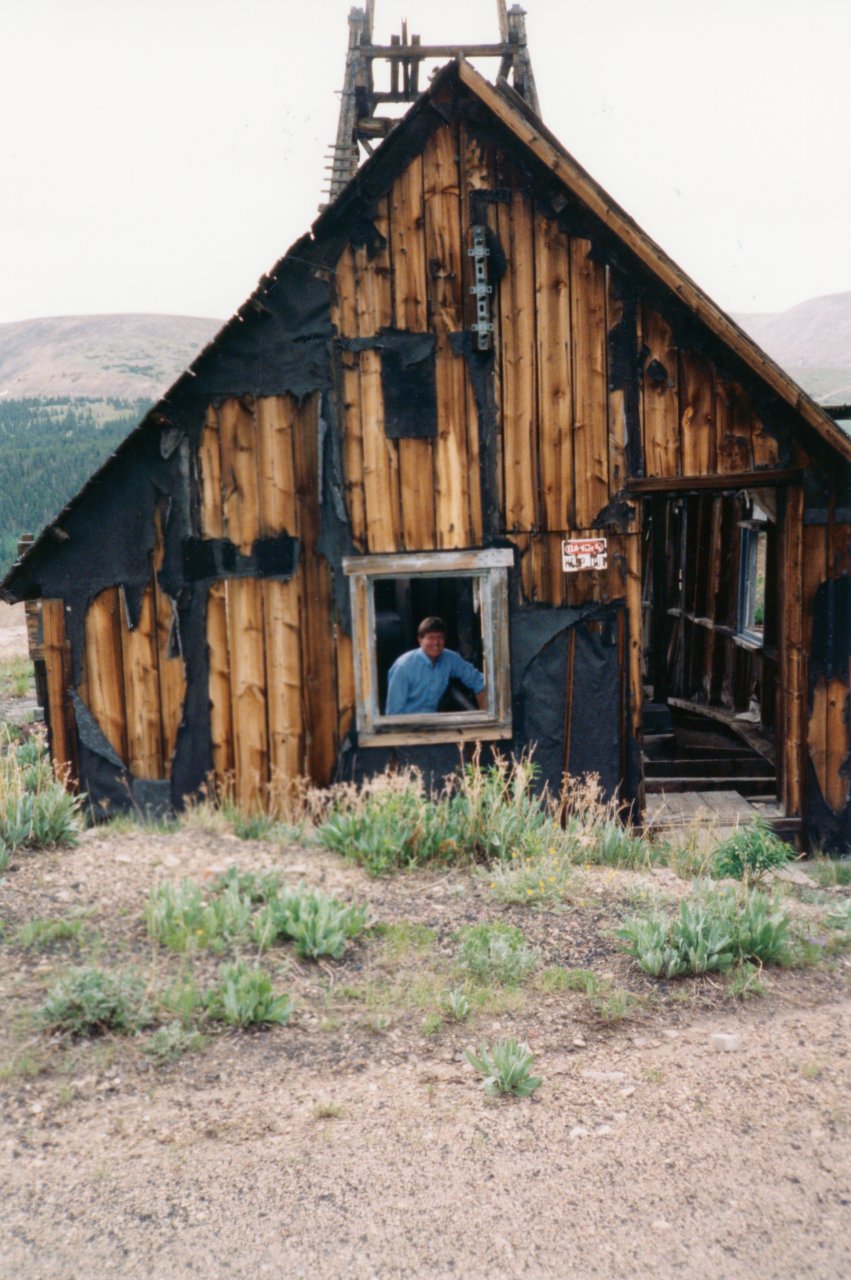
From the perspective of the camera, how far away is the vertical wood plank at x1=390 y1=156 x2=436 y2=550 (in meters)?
8.06

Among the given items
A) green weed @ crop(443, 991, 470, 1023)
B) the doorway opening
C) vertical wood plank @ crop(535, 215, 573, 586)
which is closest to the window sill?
vertical wood plank @ crop(535, 215, 573, 586)

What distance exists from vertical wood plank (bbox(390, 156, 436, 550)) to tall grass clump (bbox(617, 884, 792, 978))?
11.5ft

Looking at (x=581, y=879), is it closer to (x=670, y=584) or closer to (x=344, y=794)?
(x=344, y=794)

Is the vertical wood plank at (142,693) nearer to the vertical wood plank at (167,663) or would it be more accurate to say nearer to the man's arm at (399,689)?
the vertical wood plank at (167,663)

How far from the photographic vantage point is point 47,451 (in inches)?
1900

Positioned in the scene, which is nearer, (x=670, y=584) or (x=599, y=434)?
(x=599, y=434)

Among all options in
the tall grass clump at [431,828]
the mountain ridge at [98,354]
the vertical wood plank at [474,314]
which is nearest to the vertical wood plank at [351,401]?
the vertical wood plank at [474,314]

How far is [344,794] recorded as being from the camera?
8250 millimetres

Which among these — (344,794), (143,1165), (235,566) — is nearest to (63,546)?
(235,566)

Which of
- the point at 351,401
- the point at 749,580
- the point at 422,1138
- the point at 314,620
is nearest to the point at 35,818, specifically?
the point at 314,620

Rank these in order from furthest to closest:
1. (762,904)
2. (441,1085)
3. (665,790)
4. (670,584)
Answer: (670,584) < (665,790) < (762,904) < (441,1085)

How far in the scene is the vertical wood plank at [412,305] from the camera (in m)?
8.06

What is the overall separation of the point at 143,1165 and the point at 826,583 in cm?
662

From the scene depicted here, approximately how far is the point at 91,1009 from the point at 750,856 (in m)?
4.45
